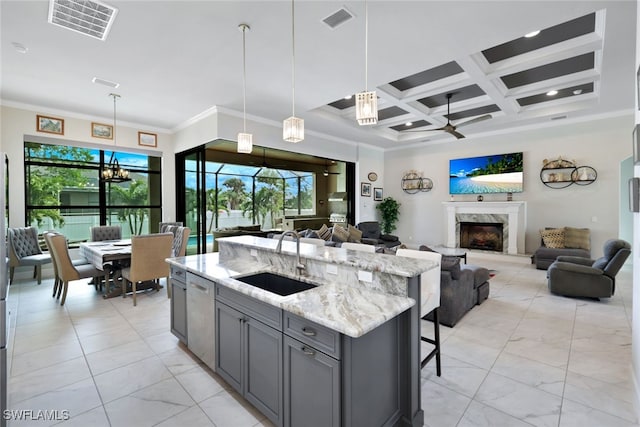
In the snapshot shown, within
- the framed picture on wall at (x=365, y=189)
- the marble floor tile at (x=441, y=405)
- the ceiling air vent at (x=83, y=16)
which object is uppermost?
the ceiling air vent at (x=83, y=16)

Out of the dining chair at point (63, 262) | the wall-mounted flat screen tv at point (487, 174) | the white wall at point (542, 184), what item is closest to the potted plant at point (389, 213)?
the white wall at point (542, 184)

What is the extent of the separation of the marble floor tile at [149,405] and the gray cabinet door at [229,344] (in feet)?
0.99

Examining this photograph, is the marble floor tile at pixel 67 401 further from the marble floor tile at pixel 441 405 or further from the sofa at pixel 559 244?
the sofa at pixel 559 244

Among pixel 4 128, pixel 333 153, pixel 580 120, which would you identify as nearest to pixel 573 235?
pixel 580 120

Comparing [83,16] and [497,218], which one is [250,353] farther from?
[497,218]

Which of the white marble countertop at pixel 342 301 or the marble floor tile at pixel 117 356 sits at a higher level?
the white marble countertop at pixel 342 301

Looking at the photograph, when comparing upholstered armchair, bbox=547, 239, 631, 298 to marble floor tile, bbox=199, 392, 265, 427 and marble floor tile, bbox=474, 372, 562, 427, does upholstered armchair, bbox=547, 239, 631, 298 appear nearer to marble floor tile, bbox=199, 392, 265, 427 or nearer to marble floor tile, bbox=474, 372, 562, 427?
marble floor tile, bbox=474, 372, 562, 427

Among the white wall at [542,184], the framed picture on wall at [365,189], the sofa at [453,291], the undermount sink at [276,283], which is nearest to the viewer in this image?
the undermount sink at [276,283]

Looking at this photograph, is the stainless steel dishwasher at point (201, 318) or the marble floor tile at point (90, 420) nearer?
the marble floor tile at point (90, 420)

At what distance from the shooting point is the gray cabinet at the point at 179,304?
2.81 m

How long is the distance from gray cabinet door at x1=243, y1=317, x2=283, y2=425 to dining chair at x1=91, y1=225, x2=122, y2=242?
17.2ft

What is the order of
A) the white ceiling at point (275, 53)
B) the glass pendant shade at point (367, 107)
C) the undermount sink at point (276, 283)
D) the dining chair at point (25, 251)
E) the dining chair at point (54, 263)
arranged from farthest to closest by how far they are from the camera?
1. the dining chair at point (25, 251)
2. the dining chair at point (54, 263)
3. the white ceiling at point (275, 53)
4. the glass pendant shade at point (367, 107)
5. the undermount sink at point (276, 283)

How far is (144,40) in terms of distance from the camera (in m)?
3.35

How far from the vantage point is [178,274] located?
2.88 m
